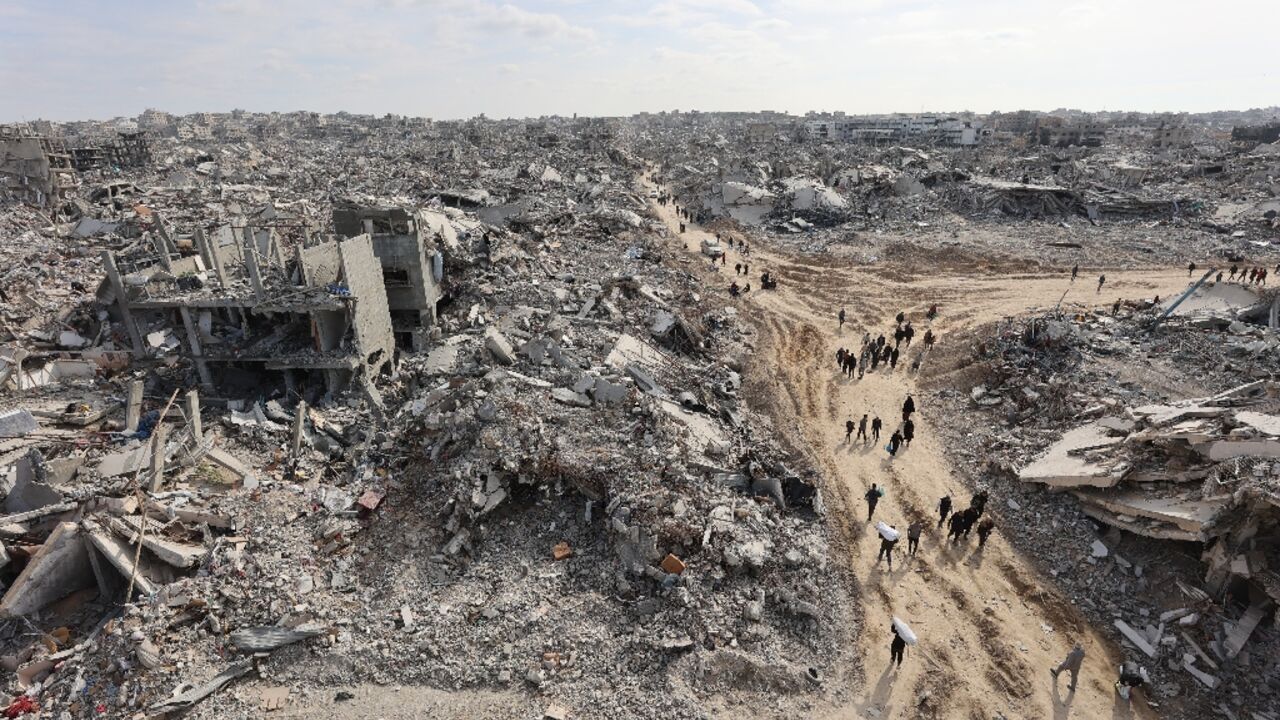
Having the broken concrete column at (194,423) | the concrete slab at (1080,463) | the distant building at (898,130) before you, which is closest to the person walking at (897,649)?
the concrete slab at (1080,463)

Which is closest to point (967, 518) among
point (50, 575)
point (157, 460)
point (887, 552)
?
point (887, 552)

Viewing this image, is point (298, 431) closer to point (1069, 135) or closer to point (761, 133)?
point (761, 133)

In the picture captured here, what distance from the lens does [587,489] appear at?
414 inches

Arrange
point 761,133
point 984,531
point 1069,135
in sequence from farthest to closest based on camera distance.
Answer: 1. point 761,133
2. point 1069,135
3. point 984,531

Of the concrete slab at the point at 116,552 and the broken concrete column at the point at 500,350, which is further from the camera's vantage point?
the broken concrete column at the point at 500,350

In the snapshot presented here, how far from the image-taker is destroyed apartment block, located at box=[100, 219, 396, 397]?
48.0ft

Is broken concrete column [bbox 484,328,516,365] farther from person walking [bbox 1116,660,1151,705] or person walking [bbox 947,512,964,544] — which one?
person walking [bbox 1116,660,1151,705]

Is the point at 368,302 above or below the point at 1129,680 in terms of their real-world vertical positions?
above

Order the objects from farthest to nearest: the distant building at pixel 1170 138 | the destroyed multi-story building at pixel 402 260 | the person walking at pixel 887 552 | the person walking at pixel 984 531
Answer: the distant building at pixel 1170 138 < the destroyed multi-story building at pixel 402 260 < the person walking at pixel 984 531 < the person walking at pixel 887 552

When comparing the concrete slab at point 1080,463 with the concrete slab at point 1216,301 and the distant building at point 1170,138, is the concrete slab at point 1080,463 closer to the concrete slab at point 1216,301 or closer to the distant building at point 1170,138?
the concrete slab at point 1216,301

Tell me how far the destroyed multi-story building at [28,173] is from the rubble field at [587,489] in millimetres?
15872

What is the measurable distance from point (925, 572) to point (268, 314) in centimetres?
1543

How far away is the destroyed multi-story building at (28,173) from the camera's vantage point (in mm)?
34500

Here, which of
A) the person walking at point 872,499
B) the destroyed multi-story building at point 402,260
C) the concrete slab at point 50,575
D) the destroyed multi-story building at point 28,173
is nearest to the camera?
the concrete slab at point 50,575
